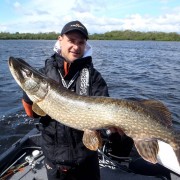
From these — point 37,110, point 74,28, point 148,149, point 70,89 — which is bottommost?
point 148,149

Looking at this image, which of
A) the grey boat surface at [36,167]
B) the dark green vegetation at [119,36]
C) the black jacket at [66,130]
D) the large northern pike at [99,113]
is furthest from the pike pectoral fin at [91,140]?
the dark green vegetation at [119,36]

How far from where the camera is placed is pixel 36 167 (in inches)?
172

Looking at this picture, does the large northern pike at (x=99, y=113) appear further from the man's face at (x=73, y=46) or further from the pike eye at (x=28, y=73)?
the man's face at (x=73, y=46)

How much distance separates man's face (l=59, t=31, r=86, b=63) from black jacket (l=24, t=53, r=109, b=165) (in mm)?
77

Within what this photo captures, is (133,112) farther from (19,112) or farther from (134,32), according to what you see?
(134,32)

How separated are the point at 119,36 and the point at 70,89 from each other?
81.9 m

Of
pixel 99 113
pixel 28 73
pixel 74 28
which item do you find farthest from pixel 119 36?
pixel 99 113

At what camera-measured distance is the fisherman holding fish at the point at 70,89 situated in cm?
290

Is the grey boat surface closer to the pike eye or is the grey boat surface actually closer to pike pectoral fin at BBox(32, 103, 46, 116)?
pike pectoral fin at BBox(32, 103, 46, 116)

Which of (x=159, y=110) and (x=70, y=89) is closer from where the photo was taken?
(x=159, y=110)

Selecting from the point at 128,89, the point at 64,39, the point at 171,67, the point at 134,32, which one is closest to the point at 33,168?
the point at 64,39

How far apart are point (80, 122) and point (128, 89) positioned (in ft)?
33.6

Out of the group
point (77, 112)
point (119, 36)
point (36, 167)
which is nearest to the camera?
point (77, 112)

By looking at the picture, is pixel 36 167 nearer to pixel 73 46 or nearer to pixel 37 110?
pixel 37 110
